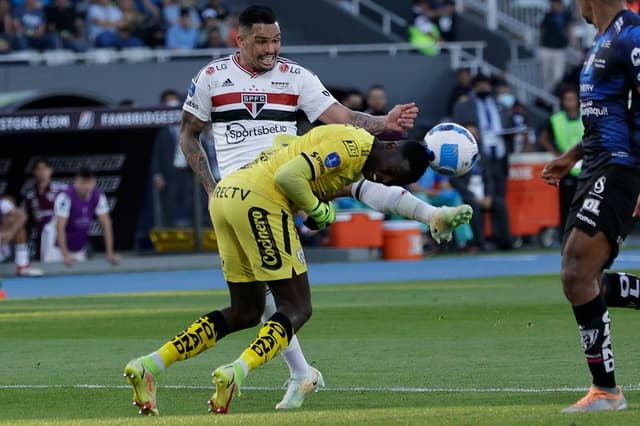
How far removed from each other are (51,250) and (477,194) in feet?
24.2

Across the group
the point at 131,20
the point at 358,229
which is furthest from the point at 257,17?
the point at 131,20

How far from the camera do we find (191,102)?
9.80m

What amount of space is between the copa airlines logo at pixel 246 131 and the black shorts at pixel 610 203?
2236 millimetres

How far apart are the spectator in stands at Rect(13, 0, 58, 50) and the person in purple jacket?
4.39m

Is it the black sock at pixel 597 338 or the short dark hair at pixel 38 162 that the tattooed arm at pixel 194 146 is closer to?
the black sock at pixel 597 338

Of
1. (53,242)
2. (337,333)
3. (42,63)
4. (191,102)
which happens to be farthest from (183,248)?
(191,102)

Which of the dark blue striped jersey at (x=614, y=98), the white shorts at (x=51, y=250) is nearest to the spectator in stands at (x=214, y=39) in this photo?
the white shorts at (x=51, y=250)

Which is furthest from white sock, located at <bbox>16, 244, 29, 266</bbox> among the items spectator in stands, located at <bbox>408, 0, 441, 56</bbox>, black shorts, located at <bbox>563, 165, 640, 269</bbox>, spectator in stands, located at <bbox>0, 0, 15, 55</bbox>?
black shorts, located at <bbox>563, 165, 640, 269</bbox>

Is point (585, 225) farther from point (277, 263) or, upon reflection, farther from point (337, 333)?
point (337, 333)

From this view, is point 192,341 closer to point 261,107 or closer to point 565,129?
point 261,107

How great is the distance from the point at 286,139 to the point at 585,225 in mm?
1872

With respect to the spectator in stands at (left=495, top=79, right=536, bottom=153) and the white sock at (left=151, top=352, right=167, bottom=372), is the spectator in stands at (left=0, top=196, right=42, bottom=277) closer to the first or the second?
the spectator in stands at (left=495, top=79, right=536, bottom=153)

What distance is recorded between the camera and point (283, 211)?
845cm

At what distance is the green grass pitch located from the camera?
8.09 m
